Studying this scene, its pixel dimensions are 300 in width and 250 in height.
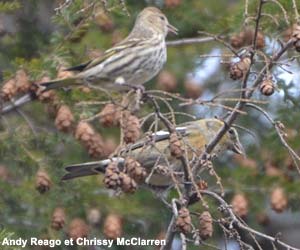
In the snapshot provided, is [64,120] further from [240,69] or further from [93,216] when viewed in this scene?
[240,69]

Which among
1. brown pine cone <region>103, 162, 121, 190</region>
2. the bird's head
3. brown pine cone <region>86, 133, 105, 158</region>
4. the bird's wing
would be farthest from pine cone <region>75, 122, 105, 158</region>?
brown pine cone <region>103, 162, 121, 190</region>

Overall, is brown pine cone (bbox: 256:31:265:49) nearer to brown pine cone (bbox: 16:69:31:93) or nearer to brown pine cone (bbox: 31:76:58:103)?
brown pine cone (bbox: 31:76:58:103)

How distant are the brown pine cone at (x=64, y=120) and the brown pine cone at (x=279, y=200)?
1.44 metres

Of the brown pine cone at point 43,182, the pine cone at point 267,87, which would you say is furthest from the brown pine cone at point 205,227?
the brown pine cone at point 43,182

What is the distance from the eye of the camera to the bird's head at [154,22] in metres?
6.39

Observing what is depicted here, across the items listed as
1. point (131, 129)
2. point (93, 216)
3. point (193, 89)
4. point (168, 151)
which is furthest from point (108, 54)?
point (131, 129)

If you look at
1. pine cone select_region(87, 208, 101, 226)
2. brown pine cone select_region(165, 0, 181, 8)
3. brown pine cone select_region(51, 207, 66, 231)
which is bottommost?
pine cone select_region(87, 208, 101, 226)

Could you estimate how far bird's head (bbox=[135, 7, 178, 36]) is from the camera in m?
6.39

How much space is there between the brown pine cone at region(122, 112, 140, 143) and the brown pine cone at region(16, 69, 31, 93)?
1.88 m

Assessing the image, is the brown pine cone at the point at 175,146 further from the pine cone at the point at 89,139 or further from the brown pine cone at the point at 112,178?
the pine cone at the point at 89,139

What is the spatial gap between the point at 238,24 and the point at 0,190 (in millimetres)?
1650

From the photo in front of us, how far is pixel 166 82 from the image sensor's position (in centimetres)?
726

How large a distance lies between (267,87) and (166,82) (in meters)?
3.16

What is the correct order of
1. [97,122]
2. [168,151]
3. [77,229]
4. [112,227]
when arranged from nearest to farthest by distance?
[168,151] → [112,227] → [77,229] → [97,122]
